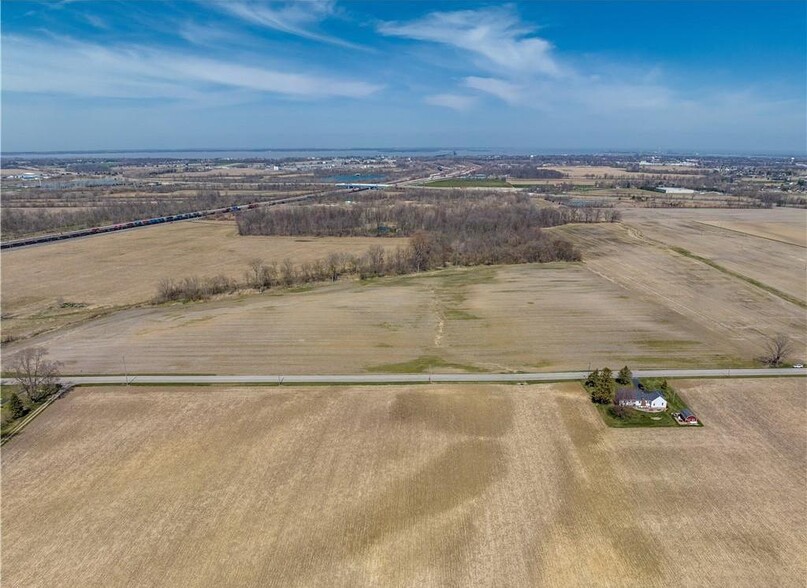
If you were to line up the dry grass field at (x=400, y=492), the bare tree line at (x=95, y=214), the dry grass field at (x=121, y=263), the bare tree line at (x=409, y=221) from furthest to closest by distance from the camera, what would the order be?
1. the bare tree line at (x=95, y=214)
2. the bare tree line at (x=409, y=221)
3. the dry grass field at (x=121, y=263)
4. the dry grass field at (x=400, y=492)

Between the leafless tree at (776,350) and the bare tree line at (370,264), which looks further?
the bare tree line at (370,264)

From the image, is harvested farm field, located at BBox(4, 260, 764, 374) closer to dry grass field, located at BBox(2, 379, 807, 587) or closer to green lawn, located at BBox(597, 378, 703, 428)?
dry grass field, located at BBox(2, 379, 807, 587)

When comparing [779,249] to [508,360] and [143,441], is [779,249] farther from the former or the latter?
[143,441]

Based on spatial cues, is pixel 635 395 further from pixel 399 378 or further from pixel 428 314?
pixel 428 314

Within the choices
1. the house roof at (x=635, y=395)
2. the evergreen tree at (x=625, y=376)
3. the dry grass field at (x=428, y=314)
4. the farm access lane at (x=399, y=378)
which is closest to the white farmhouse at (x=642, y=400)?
the house roof at (x=635, y=395)

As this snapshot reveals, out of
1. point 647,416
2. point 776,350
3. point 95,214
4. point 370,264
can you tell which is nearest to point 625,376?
point 647,416

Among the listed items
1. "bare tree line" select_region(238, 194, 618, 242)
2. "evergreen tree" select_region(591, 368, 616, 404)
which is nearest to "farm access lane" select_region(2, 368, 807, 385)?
"evergreen tree" select_region(591, 368, 616, 404)

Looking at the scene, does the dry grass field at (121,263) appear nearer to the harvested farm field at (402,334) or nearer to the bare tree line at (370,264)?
the bare tree line at (370,264)

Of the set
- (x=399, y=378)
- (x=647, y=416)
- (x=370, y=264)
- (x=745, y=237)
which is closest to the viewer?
(x=647, y=416)
